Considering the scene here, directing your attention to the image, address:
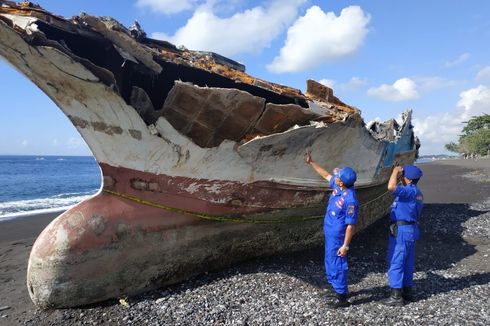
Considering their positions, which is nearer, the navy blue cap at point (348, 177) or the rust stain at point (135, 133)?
the navy blue cap at point (348, 177)

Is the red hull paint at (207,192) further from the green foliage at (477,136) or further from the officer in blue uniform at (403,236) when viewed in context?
the green foliage at (477,136)

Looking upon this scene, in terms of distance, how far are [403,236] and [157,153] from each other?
335 centimetres

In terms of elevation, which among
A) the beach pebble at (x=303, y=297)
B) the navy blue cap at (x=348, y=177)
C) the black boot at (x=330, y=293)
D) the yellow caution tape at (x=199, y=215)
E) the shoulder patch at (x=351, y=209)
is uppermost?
the navy blue cap at (x=348, y=177)

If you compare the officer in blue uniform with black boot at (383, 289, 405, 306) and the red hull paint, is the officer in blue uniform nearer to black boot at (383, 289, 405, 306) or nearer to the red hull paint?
black boot at (383, 289, 405, 306)

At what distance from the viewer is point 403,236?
4.54m

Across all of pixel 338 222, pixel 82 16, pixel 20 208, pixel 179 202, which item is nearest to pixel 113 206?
pixel 179 202

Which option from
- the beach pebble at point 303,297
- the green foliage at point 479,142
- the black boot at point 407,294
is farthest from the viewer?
the green foliage at point 479,142

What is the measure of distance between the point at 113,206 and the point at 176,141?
46.4 inches

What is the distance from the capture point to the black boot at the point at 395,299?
4395 mm

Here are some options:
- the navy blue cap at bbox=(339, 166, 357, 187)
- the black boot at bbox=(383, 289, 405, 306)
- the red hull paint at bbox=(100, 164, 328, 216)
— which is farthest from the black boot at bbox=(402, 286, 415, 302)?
the red hull paint at bbox=(100, 164, 328, 216)

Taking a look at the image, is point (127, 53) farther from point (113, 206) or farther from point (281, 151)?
point (281, 151)

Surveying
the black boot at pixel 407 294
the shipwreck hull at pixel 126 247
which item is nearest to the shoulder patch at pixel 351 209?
the black boot at pixel 407 294

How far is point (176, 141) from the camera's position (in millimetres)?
4906

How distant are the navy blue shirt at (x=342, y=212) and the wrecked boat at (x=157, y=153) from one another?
1.29 m
